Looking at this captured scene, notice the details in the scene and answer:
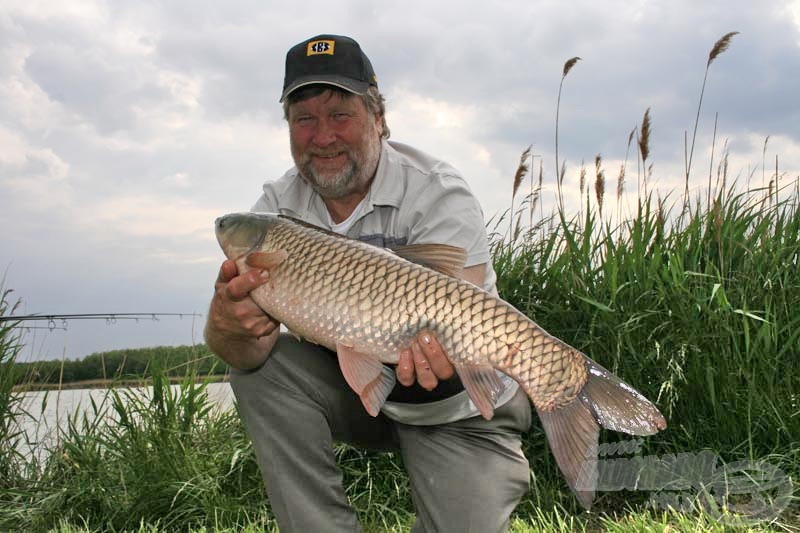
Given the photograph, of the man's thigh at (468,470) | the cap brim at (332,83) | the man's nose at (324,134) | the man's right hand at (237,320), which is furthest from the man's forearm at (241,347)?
the cap brim at (332,83)

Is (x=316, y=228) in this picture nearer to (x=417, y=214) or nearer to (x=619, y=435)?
(x=417, y=214)

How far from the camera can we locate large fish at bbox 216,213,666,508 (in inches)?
73.3

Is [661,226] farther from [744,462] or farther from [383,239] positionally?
[383,239]

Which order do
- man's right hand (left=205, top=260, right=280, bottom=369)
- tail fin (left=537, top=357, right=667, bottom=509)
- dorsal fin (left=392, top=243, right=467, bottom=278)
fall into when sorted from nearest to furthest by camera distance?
tail fin (left=537, top=357, right=667, bottom=509) < dorsal fin (left=392, top=243, right=467, bottom=278) < man's right hand (left=205, top=260, right=280, bottom=369)

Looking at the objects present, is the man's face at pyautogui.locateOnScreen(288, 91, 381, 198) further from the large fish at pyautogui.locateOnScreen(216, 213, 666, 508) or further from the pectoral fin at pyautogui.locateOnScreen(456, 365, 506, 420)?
the pectoral fin at pyautogui.locateOnScreen(456, 365, 506, 420)

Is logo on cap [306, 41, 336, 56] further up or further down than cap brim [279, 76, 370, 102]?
further up

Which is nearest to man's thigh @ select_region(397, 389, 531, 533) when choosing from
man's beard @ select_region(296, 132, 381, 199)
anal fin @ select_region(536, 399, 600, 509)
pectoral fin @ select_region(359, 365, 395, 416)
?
pectoral fin @ select_region(359, 365, 395, 416)

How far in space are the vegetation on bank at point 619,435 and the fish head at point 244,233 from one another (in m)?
1.22

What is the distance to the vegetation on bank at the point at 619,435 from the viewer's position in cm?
296

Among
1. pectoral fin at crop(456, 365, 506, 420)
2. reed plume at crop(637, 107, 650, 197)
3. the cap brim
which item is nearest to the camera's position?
pectoral fin at crop(456, 365, 506, 420)

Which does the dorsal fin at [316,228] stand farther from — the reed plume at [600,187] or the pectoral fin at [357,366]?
the reed plume at [600,187]

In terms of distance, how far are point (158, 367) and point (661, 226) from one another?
8.19 feet

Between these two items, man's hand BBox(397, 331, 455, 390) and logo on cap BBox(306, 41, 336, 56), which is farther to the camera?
logo on cap BBox(306, 41, 336, 56)

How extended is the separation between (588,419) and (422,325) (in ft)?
1.57
